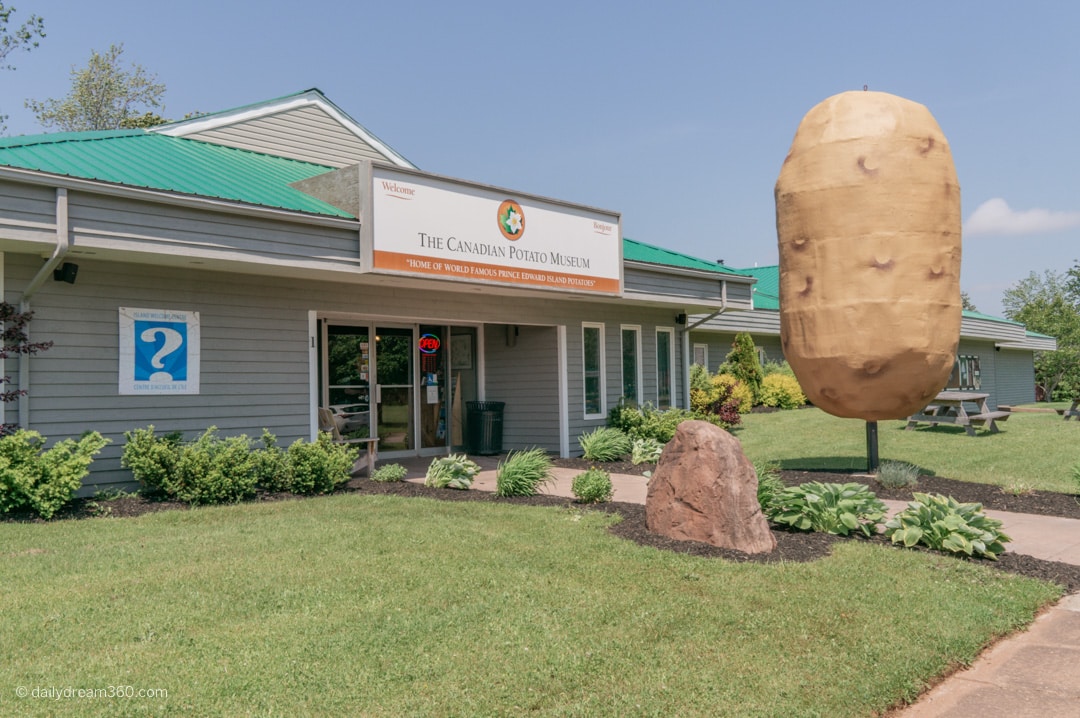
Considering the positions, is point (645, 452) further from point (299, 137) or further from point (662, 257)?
point (299, 137)

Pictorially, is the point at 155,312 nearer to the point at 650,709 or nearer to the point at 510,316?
the point at 510,316

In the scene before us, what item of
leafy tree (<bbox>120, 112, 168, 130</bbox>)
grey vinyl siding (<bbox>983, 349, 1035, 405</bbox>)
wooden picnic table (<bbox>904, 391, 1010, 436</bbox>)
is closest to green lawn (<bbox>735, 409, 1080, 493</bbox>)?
wooden picnic table (<bbox>904, 391, 1010, 436</bbox>)

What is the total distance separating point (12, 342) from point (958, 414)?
16.5 meters

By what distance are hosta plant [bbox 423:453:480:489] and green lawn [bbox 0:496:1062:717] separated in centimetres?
307

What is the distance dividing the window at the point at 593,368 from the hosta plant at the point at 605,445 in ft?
3.74

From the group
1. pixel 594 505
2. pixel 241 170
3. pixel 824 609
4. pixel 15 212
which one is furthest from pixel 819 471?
pixel 15 212

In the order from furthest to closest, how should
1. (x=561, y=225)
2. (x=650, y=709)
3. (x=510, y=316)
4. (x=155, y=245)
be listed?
(x=510, y=316), (x=561, y=225), (x=155, y=245), (x=650, y=709)

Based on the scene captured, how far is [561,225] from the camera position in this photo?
12.8 meters

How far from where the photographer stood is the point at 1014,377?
39500 mm

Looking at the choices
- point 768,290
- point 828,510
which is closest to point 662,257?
point 828,510

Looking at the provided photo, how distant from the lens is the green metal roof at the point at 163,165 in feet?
28.6

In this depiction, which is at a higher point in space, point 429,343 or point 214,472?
point 429,343

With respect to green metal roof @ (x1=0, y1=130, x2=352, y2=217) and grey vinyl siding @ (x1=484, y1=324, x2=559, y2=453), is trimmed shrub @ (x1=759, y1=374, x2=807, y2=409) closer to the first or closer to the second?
grey vinyl siding @ (x1=484, y1=324, x2=559, y2=453)

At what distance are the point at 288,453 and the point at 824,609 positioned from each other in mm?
6842
